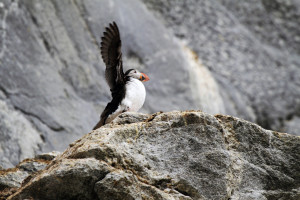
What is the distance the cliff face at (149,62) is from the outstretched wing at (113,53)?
8.74ft

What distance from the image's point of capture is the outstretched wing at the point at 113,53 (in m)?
7.18

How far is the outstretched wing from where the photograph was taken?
7.18 meters

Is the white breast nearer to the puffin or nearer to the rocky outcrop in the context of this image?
the puffin

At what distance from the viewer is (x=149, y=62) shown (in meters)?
13.0

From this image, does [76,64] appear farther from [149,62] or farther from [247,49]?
[247,49]

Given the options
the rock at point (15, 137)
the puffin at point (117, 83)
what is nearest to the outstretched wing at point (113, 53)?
the puffin at point (117, 83)

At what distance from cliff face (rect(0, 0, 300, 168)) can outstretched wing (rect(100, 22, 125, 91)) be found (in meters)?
2.66

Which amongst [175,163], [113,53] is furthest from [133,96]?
[175,163]

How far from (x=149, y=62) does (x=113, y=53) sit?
577 cm

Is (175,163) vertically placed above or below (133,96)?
below

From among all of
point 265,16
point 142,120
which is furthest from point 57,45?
point 265,16

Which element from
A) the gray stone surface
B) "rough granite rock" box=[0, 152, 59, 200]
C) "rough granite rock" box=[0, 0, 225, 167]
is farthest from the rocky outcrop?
the gray stone surface

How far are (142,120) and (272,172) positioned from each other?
4.70 feet

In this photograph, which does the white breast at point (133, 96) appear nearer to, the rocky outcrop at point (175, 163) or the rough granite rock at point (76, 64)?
the rocky outcrop at point (175, 163)
